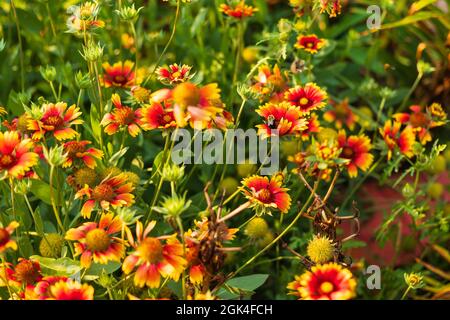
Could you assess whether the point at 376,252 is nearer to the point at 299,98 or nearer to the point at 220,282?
the point at 299,98

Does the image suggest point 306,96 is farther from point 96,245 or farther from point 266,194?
point 96,245

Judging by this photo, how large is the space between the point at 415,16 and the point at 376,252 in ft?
1.91

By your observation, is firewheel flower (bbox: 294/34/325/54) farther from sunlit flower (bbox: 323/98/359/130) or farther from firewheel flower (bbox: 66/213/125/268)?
firewheel flower (bbox: 66/213/125/268)

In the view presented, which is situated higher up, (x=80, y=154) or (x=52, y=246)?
(x=80, y=154)

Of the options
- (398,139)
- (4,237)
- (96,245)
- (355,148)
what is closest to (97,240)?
(96,245)

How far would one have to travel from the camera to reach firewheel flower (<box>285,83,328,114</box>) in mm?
1089

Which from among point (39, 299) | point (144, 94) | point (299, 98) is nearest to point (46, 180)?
point (144, 94)

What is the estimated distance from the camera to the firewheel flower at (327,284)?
82cm

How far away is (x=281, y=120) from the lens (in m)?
1.00

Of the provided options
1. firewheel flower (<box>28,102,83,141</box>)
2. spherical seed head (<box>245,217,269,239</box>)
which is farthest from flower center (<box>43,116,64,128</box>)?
spherical seed head (<box>245,217,269,239</box>)

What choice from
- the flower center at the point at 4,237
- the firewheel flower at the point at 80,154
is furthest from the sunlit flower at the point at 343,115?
the flower center at the point at 4,237

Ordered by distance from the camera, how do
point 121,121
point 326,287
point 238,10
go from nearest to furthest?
1. point 326,287
2. point 121,121
3. point 238,10

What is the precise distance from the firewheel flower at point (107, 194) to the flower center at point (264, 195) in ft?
0.60

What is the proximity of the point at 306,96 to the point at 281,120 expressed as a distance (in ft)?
0.42
